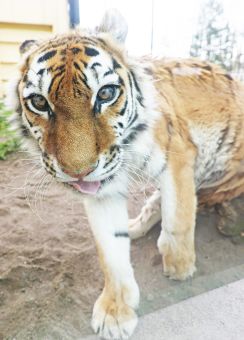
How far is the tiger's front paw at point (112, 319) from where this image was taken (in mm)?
949

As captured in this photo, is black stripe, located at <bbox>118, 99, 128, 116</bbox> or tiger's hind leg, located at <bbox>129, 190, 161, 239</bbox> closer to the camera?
black stripe, located at <bbox>118, 99, 128, 116</bbox>

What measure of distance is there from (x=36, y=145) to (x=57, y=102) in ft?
0.63

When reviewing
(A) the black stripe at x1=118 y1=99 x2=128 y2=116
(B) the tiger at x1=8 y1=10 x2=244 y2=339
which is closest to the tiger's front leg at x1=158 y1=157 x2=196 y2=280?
(B) the tiger at x1=8 y1=10 x2=244 y2=339

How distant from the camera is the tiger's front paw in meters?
0.95

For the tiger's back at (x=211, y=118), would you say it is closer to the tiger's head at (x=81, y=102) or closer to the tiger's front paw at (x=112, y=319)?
the tiger's head at (x=81, y=102)

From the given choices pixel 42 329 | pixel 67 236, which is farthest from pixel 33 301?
pixel 67 236

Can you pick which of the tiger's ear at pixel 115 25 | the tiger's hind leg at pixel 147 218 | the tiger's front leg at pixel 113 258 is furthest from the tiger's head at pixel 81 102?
the tiger's hind leg at pixel 147 218

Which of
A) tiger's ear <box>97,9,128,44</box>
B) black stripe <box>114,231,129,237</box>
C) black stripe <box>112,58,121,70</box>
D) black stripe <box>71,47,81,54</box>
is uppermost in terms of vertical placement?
tiger's ear <box>97,9,128,44</box>

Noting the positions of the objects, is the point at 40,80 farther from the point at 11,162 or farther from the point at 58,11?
the point at 11,162

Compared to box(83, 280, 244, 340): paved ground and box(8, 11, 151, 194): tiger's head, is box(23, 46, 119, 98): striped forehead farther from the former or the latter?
box(83, 280, 244, 340): paved ground

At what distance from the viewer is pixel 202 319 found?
0.87 meters

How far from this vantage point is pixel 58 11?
38.9 inches

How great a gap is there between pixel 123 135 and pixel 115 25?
9.5 inches

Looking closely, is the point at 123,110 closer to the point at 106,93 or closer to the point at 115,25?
the point at 106,93
